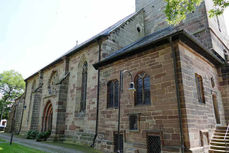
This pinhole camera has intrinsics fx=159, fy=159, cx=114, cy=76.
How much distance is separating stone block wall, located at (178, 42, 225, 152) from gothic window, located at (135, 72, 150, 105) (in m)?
1.88

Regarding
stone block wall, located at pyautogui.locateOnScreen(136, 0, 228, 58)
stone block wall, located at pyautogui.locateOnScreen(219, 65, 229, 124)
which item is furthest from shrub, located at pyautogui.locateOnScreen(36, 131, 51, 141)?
stone block wall, located at pyautogui.locateOnScreen(219, 65, 229, 124)

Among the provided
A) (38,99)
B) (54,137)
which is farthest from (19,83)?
(54,137)

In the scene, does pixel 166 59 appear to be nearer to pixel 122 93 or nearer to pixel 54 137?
pixel 122 93

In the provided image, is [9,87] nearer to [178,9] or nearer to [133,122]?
[133,122]

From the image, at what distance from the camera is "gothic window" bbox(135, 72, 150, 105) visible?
8.22 m

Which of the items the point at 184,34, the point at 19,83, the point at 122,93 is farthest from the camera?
the point at 19,83

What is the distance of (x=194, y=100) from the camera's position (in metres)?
7.25

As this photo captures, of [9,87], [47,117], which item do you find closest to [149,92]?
[47,117]

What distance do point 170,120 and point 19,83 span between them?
146ft

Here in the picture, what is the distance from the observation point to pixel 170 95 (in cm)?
704

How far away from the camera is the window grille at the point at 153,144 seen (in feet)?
23.5

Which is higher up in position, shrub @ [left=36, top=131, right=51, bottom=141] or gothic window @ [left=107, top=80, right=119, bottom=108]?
gothic window @ [left=107, top=80, right=119, bottom=108]

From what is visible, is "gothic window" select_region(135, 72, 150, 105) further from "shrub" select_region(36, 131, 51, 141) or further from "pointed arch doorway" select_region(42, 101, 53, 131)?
"pointed arch doorway" select_region(42, 101, 53, 131)

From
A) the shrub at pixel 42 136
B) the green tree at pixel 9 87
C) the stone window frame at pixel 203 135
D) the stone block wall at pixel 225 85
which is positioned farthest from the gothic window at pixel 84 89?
the green tree at pixel 9 87
